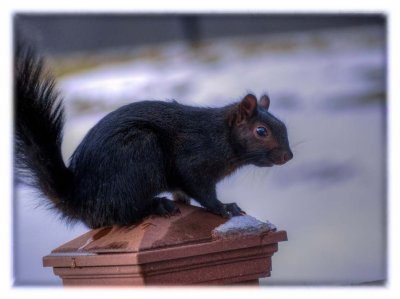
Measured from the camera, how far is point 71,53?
3.35 m

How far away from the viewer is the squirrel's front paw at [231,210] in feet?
4.83

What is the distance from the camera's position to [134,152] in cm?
138

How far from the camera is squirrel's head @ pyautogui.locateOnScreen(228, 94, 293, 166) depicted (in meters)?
1.49

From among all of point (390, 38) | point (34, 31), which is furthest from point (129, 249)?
point (390, 38)

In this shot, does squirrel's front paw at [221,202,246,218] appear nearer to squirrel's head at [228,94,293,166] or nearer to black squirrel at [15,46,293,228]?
black squirrel at [15,46,293,228]

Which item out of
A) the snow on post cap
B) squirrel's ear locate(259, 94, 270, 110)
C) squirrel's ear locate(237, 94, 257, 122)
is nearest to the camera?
the snow on post cap

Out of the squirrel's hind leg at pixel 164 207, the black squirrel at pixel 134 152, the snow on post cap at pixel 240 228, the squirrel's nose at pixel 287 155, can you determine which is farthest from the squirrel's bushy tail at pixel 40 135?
the squirrel's nose at pixel 287 155

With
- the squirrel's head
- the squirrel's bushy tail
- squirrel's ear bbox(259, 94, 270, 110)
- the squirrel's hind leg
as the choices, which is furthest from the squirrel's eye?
the squirrel's bushy tail

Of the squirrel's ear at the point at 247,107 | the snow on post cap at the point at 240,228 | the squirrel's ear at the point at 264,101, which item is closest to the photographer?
the snow on post cap at the point at 240,228

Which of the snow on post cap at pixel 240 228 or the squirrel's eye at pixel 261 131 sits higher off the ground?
the squirrel's eye at pixel 261 131

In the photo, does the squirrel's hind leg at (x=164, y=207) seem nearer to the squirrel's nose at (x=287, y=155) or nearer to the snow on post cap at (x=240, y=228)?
the snow on post cap at (x=240, y=228)

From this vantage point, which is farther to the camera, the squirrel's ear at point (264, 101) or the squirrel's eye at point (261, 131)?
the squirrel's ear at point (264, 101)

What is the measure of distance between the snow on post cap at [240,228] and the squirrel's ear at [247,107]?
0.75ft

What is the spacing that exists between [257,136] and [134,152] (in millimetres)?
290
